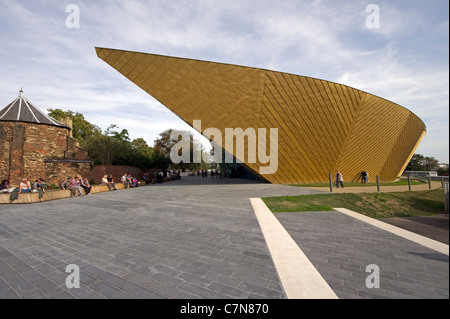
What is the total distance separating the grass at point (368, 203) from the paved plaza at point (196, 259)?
253 cm

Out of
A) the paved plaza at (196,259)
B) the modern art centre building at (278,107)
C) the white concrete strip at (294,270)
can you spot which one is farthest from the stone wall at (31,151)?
the white concrete strip at (294,270)

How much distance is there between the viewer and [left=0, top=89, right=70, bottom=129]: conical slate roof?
18.7 meters

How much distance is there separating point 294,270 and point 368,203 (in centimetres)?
871

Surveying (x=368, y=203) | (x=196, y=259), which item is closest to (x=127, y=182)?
(x=196, y=259)

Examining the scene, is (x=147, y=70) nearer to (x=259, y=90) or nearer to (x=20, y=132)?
(x=259, y=90)

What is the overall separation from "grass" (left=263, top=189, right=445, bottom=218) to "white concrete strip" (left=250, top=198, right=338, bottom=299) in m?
3.36

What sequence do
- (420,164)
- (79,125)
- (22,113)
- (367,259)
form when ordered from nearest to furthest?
(367,259), (22,113), (79,125), (420,164)

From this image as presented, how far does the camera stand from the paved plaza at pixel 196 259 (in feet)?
7.72

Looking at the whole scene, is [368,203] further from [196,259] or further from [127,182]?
[127,182]

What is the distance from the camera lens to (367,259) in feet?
10.1

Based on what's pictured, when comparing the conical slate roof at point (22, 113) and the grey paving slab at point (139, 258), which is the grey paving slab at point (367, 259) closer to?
the grey paving slab at point (139, 258)

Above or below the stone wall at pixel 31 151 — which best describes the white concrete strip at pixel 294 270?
below

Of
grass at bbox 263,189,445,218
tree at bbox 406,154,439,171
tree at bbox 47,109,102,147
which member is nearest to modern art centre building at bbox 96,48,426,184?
grass at bbox 263,189,445,218

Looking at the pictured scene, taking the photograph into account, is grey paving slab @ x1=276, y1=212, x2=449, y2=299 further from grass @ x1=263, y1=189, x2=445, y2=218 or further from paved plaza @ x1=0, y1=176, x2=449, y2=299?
grass @ x1=263, y1=189, x2=445, y2=218
